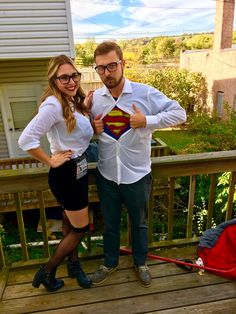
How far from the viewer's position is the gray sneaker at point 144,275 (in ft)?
6.47

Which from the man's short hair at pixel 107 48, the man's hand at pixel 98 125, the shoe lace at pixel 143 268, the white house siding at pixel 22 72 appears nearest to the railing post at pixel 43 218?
the man's hand at pixel 98 125

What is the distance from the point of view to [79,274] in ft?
6.45

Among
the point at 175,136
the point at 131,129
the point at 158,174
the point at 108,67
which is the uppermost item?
the point at 108,67

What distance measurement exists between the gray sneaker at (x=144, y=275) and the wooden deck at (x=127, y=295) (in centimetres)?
4

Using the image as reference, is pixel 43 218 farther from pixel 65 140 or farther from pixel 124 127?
pixel 124 127

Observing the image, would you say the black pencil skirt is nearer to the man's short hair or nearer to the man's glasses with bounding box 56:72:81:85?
the man's glasses with bounding box 56:72:81:85

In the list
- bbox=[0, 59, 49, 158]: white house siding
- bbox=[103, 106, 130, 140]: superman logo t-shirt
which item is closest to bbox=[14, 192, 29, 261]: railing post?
bbox=[103, 106, 130, 140]: superman logo t-shirt

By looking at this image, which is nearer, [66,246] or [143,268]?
[66,246]

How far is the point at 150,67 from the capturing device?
698 inches

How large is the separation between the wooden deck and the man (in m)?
0.42

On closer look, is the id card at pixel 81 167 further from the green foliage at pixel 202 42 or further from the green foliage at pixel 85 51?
the green foliage at pixel 202 42

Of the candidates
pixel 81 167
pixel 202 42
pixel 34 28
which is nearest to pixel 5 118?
pixel 34 28

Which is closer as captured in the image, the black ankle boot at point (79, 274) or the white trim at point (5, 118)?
the black ankle boot at point (79, 274)

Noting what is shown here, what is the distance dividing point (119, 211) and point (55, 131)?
73cm
